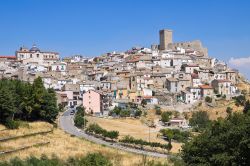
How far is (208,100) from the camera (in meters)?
72.6

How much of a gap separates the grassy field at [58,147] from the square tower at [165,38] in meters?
71.4

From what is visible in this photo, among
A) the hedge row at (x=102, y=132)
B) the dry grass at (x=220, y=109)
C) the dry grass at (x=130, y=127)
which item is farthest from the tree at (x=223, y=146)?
the dry grass at (x=220, y=109)

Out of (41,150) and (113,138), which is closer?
(41,150)

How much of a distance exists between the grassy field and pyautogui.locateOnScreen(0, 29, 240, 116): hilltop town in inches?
916

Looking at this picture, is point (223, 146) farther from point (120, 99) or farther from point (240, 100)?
point (240, 100)

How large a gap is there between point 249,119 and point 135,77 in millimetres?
54090

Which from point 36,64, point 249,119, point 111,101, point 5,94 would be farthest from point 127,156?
point 36,64

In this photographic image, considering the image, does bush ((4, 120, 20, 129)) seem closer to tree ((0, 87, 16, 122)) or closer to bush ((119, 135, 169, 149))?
tree ((0, 87, 16, 122))

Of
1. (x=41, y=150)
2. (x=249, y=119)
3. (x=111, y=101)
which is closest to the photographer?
(x=249, y=119)

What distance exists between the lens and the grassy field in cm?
2955

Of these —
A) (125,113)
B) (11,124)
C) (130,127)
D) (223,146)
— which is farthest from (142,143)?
(223,146)

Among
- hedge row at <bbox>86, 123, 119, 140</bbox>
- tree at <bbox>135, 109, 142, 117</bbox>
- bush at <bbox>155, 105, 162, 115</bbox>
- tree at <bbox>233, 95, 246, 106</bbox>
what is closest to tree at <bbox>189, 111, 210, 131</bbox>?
bush at <bbox>155, 105, 162, 115</bbox>

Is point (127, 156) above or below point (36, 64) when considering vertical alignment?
below

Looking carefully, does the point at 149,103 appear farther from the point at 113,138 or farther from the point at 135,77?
the point at 113,138
